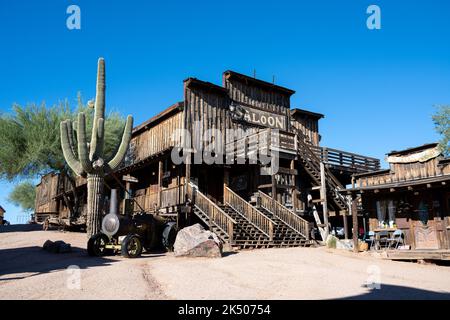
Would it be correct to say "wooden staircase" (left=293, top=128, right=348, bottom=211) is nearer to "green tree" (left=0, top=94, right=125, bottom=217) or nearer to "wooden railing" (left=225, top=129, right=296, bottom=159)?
"wooden railing" (left=225, top=129, right=296, bottom=159)

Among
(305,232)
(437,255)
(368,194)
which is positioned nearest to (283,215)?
(305,232)

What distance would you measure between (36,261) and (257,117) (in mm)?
15489

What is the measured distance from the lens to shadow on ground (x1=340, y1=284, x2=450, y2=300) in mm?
7059

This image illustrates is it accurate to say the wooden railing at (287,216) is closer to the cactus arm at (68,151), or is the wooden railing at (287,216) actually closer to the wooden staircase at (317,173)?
the wooden staircase at (317,173)

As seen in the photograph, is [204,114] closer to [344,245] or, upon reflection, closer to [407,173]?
[344,245]

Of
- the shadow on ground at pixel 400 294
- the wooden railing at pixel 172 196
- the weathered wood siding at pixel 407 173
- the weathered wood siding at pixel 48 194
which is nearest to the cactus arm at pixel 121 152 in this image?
the wooden railing at pixel 172 196

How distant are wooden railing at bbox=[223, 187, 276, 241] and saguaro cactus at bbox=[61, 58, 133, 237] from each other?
6.09m

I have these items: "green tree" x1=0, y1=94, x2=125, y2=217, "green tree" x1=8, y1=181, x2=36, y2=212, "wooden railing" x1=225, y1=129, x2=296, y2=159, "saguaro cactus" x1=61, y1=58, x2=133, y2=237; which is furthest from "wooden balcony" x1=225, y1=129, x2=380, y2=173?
"green tree" x1=8, y1=181, x2=36, y2=212

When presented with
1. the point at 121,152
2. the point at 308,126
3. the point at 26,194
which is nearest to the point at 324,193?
the point at 308,126

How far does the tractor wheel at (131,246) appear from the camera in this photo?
13.3 m

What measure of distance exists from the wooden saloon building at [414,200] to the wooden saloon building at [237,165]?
121 inches

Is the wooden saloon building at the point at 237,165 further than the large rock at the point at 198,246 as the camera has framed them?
Yes
